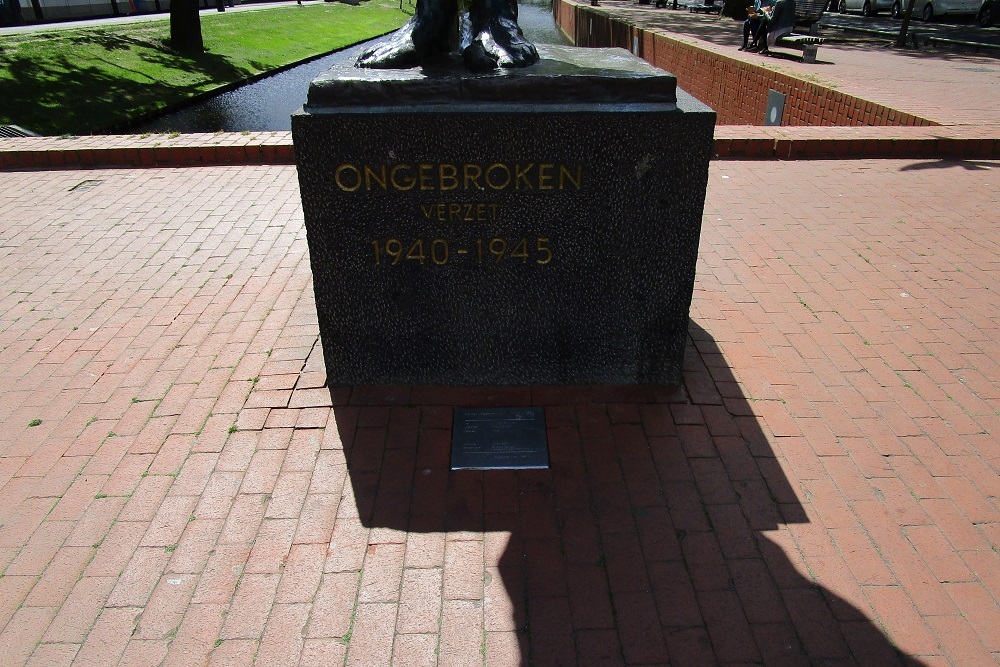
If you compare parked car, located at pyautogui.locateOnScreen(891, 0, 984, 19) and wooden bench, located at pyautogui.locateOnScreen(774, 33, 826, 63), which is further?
parked car, located at pyautogui.locateOnScreen(891, 0, 984, 19)

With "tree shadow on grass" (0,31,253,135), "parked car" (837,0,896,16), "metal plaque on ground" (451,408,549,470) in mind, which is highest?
"parked car" (837,0,896,16)

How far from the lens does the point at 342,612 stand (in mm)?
2445

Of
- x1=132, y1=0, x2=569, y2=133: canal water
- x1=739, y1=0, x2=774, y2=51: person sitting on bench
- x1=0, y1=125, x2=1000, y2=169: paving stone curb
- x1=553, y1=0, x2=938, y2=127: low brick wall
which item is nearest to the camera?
x1=0, y1=125, x2=1000, y2=169: paving stone curb

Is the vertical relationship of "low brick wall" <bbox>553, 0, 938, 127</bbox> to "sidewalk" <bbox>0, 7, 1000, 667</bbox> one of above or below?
above

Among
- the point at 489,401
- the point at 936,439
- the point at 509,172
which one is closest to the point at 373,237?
the point at 509,172

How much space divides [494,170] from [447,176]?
21 cm

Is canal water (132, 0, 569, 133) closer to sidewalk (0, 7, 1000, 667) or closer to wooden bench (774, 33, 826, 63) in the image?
wooden bench (774, 33, 826, 63)

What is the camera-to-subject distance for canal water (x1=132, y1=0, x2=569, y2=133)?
11.0 m

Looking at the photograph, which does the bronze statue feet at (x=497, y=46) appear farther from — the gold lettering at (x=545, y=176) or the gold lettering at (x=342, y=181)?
the gold lettering at (x=342, y=181)

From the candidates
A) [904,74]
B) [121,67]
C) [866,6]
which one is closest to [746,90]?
[904,74]

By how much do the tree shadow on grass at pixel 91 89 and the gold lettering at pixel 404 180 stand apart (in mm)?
8878

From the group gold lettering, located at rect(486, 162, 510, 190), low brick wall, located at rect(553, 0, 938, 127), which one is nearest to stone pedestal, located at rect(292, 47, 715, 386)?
gold lettering, located at rect(486, 162, 510, 190)

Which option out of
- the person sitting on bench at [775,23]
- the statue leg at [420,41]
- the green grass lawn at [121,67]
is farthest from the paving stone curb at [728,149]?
the person sitting on bench at [775,23]

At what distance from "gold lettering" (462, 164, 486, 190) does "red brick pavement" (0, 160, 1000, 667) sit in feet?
3.44
